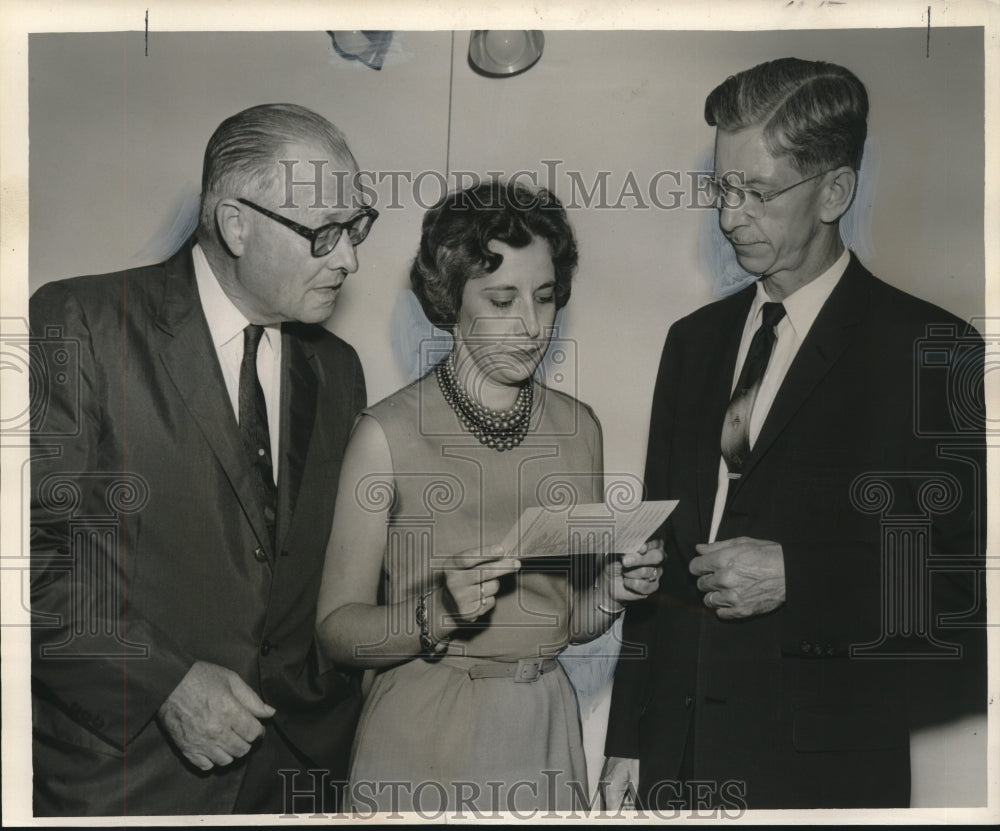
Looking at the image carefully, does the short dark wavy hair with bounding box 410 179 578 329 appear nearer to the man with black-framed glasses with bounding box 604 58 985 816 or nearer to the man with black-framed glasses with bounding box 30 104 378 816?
the man with black-framed glasses with bounding box 30 104 378 816

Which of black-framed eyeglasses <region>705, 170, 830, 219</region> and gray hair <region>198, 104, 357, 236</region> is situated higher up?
gray hair <region>198, 104, 357, 236</region>

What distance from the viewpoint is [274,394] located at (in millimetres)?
3801

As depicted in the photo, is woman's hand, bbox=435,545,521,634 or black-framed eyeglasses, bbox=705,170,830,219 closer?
woman's hand, bbox=435,545,521,634

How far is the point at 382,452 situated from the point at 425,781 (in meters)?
1.05

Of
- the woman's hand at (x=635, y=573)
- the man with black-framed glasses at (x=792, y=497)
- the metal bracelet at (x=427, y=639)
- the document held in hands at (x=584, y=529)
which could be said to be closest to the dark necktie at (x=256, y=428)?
the metal bracelet at (x=427, y=639)

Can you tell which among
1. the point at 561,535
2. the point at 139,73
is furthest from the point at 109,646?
the point at 139,73

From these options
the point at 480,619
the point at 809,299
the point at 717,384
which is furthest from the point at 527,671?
the point at 809,299

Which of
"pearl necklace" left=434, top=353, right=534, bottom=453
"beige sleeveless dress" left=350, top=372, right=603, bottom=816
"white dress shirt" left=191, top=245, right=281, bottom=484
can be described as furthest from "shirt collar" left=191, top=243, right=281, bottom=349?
"pearl necklace" left=434, top=353, right=534, bottom=453

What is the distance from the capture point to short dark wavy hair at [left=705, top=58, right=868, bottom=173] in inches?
150

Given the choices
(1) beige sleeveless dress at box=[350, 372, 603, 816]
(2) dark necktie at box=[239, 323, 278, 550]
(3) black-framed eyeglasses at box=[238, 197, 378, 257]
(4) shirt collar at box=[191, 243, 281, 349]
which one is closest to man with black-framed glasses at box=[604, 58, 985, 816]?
(1) beige sleeveless dress at box=[350, 372, 603, 816]

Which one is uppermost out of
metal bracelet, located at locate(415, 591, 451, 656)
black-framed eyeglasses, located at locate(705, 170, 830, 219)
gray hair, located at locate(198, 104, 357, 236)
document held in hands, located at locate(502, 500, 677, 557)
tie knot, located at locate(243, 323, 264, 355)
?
gray hair, located at locate(198, 104, 357, 236)

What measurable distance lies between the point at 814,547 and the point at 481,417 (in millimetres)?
1113

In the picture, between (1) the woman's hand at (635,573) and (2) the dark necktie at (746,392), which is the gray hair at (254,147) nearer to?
(2) the dark necktie at (746,392)

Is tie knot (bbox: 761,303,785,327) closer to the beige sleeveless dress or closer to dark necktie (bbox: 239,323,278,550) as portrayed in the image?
the beige sleeveless dress
